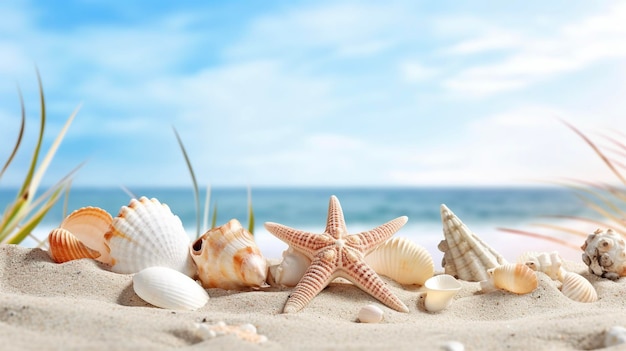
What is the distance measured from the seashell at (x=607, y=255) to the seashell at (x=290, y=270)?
1785 mm

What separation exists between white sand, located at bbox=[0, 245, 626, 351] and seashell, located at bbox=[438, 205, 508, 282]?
0.52 feet

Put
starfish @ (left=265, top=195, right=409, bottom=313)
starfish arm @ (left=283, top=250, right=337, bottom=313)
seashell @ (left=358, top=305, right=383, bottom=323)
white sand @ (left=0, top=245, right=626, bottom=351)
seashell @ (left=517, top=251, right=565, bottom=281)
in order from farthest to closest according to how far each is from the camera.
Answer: seashell @ (left=517, top=251, right=565, bottom=281) < starfish @ (left=265, top=195, right=409, bottom=313) < starfish arm @ (left=283, top=250, right=337, bottom=313) < seashell @ (left=358, top=305, right=383, bottom=323) < white sand @ (left=0, top=245, right=626, bottom=351)

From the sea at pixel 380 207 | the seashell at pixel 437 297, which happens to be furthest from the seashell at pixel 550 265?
the sea at pixel 380 207

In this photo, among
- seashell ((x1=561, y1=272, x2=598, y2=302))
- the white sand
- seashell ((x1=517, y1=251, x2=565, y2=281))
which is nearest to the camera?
the white sand

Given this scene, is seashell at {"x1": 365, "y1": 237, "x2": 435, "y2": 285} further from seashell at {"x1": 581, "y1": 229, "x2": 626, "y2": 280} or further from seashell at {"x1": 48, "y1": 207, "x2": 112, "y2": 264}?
seashell at {"x1": 48, "y1": 207, "x2": 112, "y2": 264}

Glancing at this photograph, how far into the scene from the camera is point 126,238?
3406mm

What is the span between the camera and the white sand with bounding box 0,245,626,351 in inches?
87.8

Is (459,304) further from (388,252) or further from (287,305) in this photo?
(287,305)

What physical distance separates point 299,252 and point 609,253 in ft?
6.22

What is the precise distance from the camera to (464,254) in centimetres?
370

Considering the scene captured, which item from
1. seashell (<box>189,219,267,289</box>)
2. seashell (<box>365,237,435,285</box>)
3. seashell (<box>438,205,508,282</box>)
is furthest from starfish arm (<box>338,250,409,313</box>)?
seashell (<box>438,205,508,282</box>)

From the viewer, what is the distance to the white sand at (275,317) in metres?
2.23

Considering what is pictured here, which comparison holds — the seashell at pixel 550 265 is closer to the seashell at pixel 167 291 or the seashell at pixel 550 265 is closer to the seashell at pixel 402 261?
the seashell at pixel 402 261

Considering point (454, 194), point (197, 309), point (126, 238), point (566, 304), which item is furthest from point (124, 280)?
point (454, 194)
